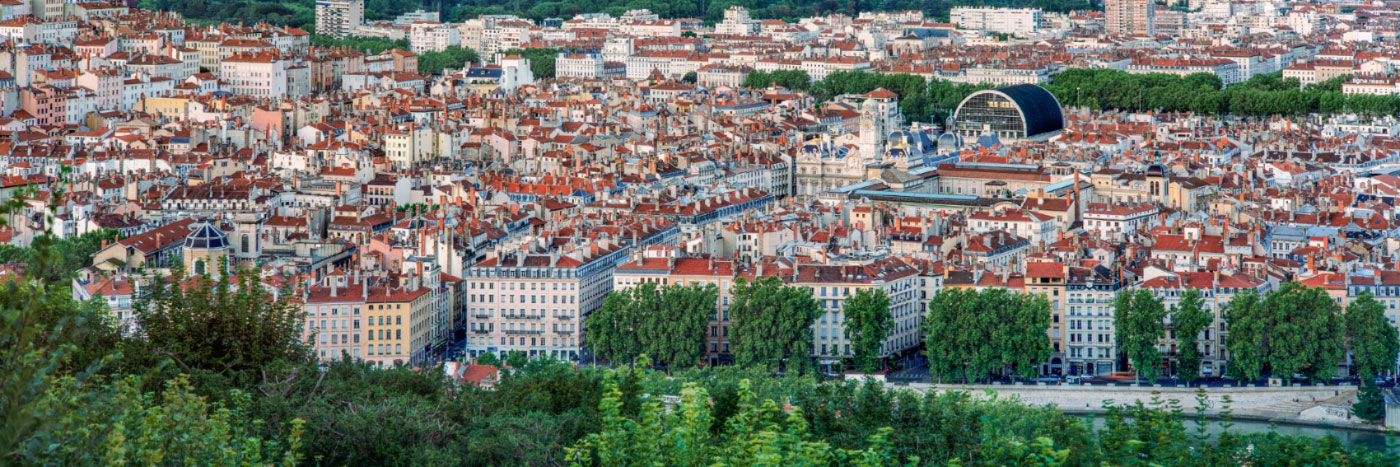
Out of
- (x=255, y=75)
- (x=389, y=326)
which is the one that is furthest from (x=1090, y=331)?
(x=255, y=75)

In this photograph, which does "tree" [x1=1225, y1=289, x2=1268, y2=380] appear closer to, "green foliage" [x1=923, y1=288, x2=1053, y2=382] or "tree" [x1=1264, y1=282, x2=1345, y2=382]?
"tree" [x1=1264, y1=282, x2=1345, y2=382]

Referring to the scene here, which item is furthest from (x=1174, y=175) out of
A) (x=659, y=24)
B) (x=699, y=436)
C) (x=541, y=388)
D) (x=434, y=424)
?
(x=659, y=24)

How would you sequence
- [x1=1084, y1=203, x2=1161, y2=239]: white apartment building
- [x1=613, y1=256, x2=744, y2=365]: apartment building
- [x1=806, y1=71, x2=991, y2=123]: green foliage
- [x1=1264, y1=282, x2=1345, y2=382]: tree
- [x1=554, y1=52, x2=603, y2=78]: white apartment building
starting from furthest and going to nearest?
[x1=554, y1=52, x2=603, y2=78]: white apartment building
[x1=806, y1=71, x2=991, y2=123]: green foliage
[x1=1084, y1=203, x2=1161, y2=239]: white apartment building
[x1=613, y1=256, x2=744, y2=365]: apartment building
[x1=1264, y1=282, x2=1345, y2=382]: tree

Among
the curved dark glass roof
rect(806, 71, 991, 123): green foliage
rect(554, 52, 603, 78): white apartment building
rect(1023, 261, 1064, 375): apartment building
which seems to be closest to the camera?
rect(1023, 261, 1064, 375): apartment building

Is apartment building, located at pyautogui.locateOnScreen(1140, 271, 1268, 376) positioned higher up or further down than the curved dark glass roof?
further down

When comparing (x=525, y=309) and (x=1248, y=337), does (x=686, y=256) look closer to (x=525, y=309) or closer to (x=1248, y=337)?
(x=525, y=309)

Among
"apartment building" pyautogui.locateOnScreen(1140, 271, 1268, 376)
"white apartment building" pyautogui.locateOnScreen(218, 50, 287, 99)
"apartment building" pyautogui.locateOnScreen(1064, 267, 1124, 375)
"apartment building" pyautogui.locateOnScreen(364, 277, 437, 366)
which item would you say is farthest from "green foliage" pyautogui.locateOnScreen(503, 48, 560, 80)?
"apartment building" pyautogui.locateOnScreen(1140, 271, 1268, 376)
